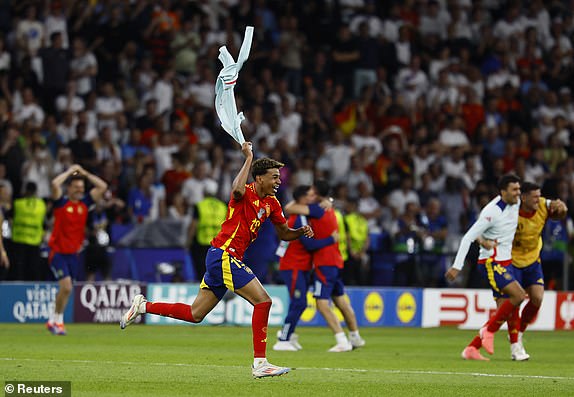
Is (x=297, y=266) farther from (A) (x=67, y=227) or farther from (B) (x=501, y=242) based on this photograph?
(A) (x=67, y=227)

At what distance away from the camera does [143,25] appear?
1094 inches

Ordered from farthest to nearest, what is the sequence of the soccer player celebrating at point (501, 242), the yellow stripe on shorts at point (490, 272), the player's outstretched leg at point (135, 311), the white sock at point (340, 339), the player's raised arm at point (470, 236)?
the white sock at point (340, 339), the yellow stripe on shorts at point (490, 272), the soccer player celebrating at point (501, 242), the player's raised arm at point (470, 236), the player's outstretched leg at point (135, 311)

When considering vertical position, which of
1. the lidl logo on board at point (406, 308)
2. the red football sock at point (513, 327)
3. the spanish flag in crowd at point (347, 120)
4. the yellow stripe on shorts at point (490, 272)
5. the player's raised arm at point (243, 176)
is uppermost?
the spanish flag in crowd at point (347, 120)

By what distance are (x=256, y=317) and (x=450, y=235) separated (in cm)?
1459

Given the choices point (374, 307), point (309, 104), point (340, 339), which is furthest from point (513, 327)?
point (309, 104)

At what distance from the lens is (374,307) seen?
79.2 feet

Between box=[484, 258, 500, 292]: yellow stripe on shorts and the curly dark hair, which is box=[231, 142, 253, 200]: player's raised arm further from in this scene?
box=[484, 258, 500, 292]: yellow stripe on shorts

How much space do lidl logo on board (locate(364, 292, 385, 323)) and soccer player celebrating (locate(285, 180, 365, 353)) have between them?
5.50 meters

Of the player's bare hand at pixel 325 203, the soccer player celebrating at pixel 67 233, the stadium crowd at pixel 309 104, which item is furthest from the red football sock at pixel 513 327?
the stadium crowd at pixel 309 104

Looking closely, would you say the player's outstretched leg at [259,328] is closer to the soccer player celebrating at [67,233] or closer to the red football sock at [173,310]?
the red football sock at [173,310]

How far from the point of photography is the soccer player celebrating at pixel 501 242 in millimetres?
16266

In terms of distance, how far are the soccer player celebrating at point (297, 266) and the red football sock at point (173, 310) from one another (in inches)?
195

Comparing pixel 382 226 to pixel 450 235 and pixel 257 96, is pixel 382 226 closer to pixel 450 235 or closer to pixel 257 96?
pixel 450 235

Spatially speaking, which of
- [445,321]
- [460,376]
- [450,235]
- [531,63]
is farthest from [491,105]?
[460,376]
